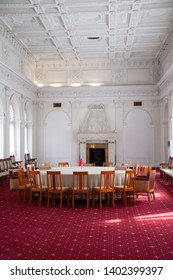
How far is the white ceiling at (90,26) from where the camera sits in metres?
10.2

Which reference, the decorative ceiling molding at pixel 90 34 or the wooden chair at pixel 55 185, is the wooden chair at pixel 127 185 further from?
the decorative ceiling molding at pixel 90 34

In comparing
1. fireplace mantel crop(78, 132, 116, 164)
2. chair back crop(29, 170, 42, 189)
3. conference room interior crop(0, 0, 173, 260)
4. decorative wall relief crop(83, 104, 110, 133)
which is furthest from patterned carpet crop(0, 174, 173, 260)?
decorative wall relief crop(83, 104, 110, 133)

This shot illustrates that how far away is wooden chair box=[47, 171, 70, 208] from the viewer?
7.41 m

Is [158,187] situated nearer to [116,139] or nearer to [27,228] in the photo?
[27,228]

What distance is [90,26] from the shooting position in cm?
1195

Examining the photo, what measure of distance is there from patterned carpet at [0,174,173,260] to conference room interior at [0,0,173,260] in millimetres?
18

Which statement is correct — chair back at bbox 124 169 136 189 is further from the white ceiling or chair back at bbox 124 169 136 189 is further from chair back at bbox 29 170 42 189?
the white ceiling

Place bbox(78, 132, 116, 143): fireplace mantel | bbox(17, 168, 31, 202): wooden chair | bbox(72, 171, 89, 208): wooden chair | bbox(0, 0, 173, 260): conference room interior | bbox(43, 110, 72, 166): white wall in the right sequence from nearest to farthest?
bbox(0, 0, 173, 260): conference room interior < bbox(72, 171, 89, 208): wooden chair < bbox(17, 168, 31, 202): wooden chair < bbox(78, 132, 116, 143): fireplace mantel < bbox(43, 110, 72, 166): white wall

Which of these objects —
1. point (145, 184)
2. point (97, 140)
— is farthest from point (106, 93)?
point (145, 184)

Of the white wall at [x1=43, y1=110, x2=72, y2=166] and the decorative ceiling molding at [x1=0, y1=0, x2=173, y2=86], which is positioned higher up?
the decorative ceiling molding at [x1=0, y1=0, x2=173, y2=86]

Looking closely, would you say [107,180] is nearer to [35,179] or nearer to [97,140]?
[35,179]

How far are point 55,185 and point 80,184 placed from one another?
640 millimetres

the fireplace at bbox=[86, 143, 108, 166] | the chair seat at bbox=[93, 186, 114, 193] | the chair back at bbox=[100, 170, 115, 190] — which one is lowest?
the chair seat at bbox=[93, 186, 114, 193]

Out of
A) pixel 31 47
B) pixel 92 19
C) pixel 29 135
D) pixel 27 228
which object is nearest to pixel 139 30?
pixel 92 19
